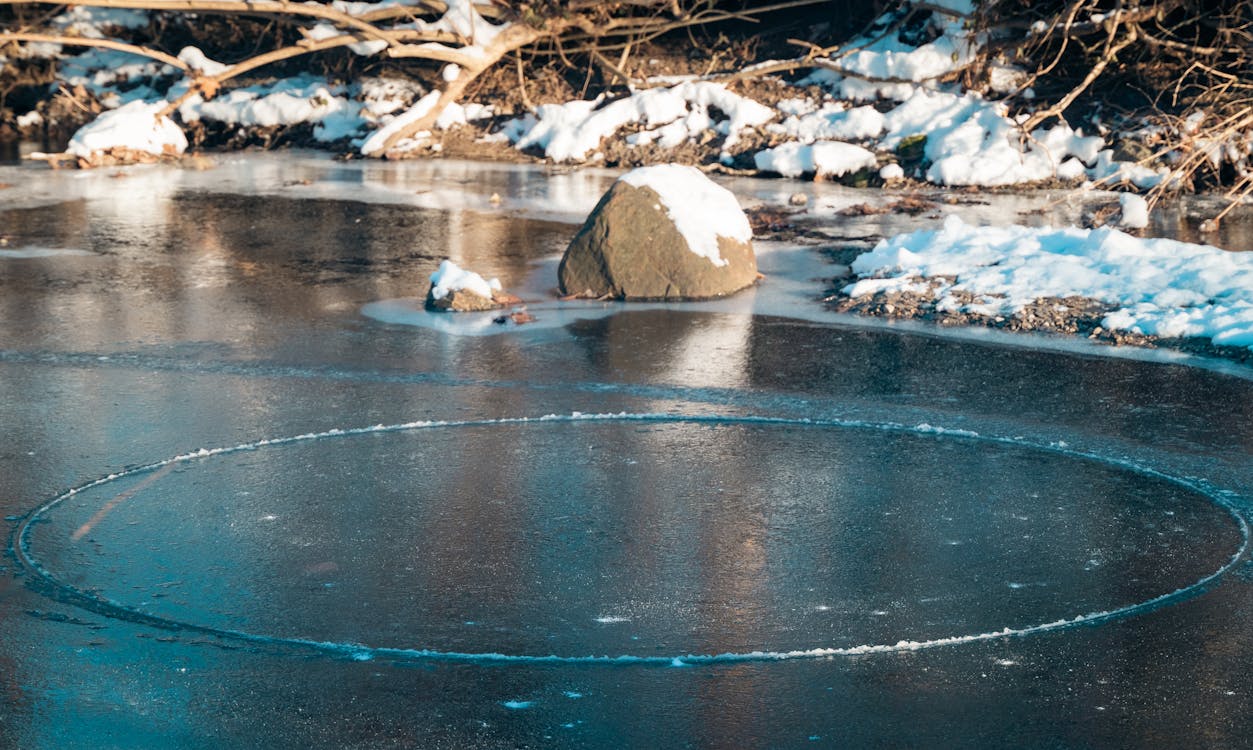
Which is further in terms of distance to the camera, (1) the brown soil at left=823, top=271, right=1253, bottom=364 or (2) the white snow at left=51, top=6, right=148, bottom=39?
(2) the white snow at left=51, top=6, right=148, bottom=39

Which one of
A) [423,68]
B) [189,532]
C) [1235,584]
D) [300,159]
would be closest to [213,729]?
[189,532]

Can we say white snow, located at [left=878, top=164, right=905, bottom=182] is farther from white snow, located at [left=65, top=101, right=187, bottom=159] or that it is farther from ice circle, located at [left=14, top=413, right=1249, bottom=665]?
white snow, located at [left=65, top=101, right=187, bottom=159]

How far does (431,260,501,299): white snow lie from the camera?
10906 mm

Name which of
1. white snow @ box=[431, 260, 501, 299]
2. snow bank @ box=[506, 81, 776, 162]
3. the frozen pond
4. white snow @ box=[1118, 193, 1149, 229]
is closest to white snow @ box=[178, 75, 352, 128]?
snow bank @ box=[506, 81, 776, 162]

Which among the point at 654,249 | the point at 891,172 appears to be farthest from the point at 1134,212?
the point at 654,249

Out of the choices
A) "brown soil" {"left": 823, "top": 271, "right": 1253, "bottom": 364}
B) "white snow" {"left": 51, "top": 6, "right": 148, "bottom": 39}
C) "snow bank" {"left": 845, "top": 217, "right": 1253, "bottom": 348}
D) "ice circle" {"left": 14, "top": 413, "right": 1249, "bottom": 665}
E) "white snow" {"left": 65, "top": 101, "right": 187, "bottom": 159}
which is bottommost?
"ice circle" {"left": 14, "top": 413, "right": 1249, "bottom": 665}

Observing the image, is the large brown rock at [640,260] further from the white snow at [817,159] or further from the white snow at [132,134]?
the white snow at [132,134]

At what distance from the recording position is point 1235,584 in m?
5.52

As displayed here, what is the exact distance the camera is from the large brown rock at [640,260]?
1135cm

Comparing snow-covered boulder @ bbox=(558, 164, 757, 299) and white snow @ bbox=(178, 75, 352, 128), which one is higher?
white snow @ bbox=(178, 75, 352, 128)

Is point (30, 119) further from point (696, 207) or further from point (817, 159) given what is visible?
point (696, 207)

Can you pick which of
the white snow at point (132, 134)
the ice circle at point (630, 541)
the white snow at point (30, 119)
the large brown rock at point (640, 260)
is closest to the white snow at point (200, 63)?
the white snow at point (132, 134)

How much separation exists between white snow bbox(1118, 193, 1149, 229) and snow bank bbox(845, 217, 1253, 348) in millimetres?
2345

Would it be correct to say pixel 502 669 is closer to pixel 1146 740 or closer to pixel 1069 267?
pixel 1146 740
